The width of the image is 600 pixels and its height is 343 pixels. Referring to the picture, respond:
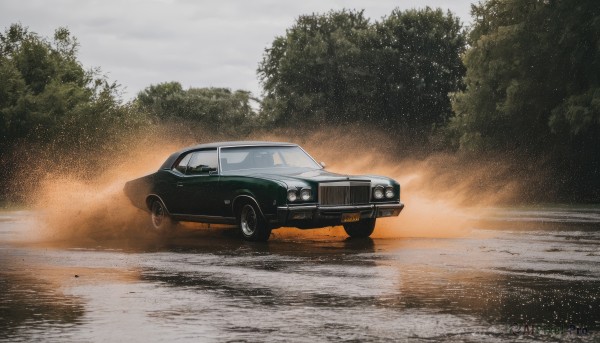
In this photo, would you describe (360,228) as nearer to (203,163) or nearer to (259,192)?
(259,192)

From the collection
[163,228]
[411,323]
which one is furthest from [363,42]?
[411,323]

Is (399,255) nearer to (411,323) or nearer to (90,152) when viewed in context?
(411,323)

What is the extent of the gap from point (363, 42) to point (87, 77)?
65.8 ft

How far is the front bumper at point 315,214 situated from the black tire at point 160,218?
11.0 feet

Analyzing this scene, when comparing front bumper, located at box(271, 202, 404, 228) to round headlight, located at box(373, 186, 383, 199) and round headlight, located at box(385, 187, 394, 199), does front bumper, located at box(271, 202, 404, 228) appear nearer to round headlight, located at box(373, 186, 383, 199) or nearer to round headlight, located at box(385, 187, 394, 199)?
round headlight, located at box(373, 186, 383, 199)

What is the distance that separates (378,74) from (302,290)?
2580 inches

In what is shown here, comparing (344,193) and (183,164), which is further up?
(183,164)

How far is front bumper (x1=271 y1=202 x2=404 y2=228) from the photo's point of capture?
1653 cm

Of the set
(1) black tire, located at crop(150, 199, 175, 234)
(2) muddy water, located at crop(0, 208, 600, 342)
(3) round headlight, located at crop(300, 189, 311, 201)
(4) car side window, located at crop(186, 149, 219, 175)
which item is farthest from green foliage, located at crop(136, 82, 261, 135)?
(2) muddy water, located at crop(0, 208, 600, 342)

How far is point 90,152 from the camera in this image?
5588 centimetres

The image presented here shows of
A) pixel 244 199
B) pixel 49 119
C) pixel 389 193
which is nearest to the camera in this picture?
pixel 244 199

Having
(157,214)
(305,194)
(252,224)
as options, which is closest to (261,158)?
(252,224)

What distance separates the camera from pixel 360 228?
718 inches

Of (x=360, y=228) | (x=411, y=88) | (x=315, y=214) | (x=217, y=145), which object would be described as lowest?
(x=360, y=228)
